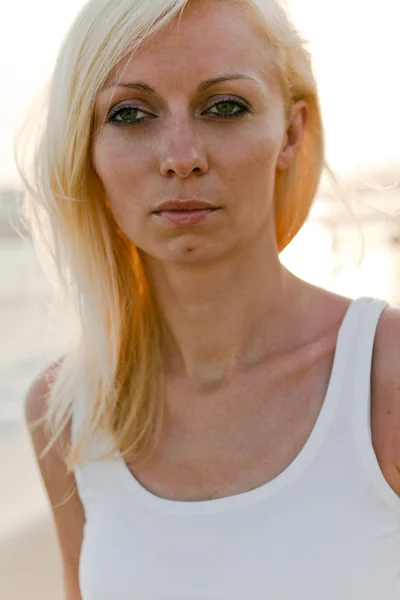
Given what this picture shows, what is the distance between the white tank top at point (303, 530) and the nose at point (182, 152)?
0.50 m

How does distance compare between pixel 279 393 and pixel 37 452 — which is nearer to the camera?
pixel 279 393

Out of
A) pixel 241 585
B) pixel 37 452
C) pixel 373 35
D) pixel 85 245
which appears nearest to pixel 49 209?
pixel 85 245

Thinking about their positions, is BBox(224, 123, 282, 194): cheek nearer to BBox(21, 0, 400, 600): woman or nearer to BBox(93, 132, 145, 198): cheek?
BBox(21, 0, 400, 600): woman

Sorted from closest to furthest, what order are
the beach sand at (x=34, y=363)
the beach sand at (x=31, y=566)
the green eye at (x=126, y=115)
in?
the green eye at (x=126, y=115), the beach sand at (x=34, y=363), the beach sand at (x=31, y=566)

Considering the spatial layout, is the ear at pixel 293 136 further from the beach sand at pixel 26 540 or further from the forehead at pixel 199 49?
the beach sand at pixel 26 540

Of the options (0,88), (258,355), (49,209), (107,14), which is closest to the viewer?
(107,14)

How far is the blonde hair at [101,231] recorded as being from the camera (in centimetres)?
218

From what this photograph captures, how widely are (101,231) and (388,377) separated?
3.08ft

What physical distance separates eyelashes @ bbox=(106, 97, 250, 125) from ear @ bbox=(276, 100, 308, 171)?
24 cm

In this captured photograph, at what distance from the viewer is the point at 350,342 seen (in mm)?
2016

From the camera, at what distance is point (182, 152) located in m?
2.01

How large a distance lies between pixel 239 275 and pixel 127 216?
1.05 feet

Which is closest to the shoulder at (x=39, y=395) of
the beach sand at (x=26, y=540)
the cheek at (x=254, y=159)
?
the cheek at (x=254, y=159)

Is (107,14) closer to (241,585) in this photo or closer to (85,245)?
(85,245)
